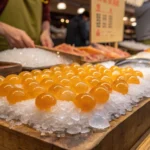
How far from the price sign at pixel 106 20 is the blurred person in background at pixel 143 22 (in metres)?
1.36

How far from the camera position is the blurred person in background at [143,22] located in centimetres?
422

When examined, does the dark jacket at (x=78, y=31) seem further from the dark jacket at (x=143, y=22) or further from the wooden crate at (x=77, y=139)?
the wooden crate at (x=77, y=139)

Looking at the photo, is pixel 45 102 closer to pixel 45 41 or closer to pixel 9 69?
pixel 9 69

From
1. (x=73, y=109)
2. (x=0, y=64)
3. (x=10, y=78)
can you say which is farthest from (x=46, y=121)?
(x=0, y=64)

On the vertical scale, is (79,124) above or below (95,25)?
below

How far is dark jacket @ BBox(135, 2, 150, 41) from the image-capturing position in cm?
422

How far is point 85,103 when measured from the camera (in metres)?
0.60

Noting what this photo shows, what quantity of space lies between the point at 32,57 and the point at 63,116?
106 centimetres

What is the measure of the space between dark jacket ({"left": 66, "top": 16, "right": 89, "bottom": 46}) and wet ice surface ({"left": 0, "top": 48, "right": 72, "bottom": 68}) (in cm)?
317

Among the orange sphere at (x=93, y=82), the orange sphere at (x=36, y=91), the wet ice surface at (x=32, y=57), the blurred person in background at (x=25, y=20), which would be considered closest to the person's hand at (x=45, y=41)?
the blurred person in background at (x=25, y=20)

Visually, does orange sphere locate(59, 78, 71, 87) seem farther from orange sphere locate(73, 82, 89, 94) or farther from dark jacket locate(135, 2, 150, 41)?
dark jacket locate(135, 2, 150, 41)

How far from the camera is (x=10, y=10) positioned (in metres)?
1.99

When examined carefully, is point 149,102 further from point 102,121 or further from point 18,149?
point 18,149

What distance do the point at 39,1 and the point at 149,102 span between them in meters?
1.79
